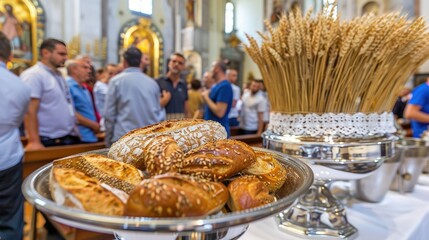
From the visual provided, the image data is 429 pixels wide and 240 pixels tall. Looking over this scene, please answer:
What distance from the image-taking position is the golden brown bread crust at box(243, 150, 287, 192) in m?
0.59

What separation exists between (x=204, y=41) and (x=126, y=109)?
1109 centimetres

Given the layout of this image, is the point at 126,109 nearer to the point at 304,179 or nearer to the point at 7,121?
the point at 7,121

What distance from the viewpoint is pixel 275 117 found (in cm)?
103

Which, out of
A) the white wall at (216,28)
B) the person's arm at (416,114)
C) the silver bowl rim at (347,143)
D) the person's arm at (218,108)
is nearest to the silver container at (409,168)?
the silver bowl rim at (347,143)

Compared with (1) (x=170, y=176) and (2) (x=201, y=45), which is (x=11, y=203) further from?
(2) (x=201, y=45)

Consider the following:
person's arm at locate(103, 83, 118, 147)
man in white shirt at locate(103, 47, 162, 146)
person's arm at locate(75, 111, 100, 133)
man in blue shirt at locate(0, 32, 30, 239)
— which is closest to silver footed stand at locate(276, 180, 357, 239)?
man in blue shirt at locate(0, 32, 30, 239)

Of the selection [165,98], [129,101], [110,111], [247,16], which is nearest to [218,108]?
[165,98]

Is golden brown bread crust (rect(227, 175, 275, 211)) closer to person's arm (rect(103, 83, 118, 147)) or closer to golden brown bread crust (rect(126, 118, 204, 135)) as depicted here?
golden brown bread crust (rect(126, 118, 204, 135))

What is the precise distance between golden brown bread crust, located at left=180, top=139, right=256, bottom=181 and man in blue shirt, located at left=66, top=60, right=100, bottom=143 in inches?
101

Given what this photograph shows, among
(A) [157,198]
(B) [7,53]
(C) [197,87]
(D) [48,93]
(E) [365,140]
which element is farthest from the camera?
(C) [197,87]

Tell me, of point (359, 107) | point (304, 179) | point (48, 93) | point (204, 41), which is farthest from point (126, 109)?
point (204, 41)

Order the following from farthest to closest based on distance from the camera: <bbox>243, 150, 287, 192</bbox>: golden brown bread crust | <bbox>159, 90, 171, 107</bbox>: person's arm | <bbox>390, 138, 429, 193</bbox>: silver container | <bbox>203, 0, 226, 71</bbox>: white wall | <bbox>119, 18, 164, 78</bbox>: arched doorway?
<bbox>203, 0, 226, 71</bbox>: white wall
<bbox>119, 18, 164, 78</bbox>: arched doorway
<bbox>159, 90, 171, 107</bbox>: person's arm
<bbox>390, 138, 429, 193</bbox>: silver container
<bbox>243, 150, 287, 192</bbox>: golden brown bread crust

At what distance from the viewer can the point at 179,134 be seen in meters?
0.64

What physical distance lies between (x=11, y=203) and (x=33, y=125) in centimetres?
61
